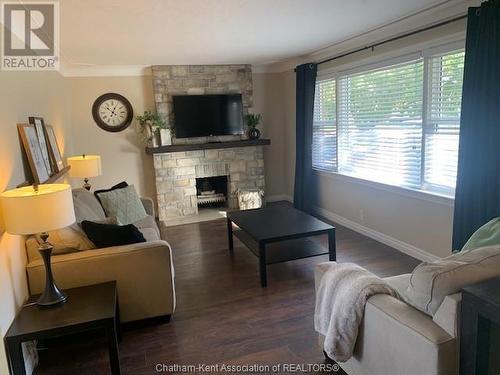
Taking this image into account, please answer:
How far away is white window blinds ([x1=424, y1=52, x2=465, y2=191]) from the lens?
3.43 m

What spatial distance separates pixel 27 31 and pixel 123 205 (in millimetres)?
1806

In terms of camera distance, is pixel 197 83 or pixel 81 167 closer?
pixel 81 167

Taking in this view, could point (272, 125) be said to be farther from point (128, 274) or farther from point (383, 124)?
point (128, 274)

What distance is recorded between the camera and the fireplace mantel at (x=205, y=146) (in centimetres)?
584

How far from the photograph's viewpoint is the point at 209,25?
3.48 metres

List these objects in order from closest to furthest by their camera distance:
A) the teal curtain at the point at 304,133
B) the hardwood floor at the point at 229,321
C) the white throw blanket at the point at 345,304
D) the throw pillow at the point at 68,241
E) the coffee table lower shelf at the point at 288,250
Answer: the white throw blanket at the point at 345,304 < the hardwood floor at the point at 229,321 < the throw pillow at the point at 68,241 < the coffee table lower shelf at the point at 288,250 < the teal curtain at the point at 304,133

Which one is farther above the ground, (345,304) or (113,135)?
(113,135)

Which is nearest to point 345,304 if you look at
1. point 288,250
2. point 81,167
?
point 288,250

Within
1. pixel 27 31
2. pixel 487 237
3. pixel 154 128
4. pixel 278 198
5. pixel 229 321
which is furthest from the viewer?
pixel 278 198

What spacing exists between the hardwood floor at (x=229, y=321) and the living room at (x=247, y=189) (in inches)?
0.7

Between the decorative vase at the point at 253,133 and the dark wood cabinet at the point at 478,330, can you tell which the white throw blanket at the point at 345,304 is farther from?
the decorative vase at the point at 253,133

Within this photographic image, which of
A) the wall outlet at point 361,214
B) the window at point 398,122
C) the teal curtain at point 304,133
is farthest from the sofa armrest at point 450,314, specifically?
the teal curtain at point 304,133

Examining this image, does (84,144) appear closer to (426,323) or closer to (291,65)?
(291,65)

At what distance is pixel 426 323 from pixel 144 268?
1879 mm
